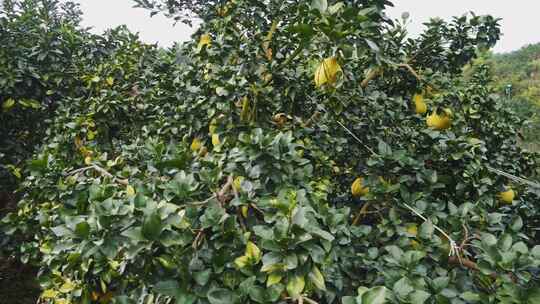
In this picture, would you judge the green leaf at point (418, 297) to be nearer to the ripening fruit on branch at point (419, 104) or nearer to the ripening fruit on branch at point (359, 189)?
the ripening fruit on branch at point (359, 189)

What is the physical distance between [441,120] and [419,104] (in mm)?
173

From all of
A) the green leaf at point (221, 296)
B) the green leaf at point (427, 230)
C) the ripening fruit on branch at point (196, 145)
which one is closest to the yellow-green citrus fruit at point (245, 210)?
the green leaf at point (221, 296)

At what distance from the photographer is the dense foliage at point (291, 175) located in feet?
3.19

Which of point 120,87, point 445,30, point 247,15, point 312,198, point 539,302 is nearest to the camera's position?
point 539,302

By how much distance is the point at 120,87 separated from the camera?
101 inches

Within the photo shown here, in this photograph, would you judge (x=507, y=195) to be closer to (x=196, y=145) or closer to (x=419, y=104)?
(x=419, y=104)

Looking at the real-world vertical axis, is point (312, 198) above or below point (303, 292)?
above

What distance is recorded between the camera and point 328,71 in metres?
1.36

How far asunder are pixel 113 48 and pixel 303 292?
9.42 ft

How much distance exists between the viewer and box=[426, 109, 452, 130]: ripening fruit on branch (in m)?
1.72

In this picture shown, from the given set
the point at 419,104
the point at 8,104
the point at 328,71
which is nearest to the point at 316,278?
the point at 328,71

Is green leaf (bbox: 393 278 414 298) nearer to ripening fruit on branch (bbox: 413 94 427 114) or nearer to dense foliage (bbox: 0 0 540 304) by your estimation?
dense foliage (bbox: 0 0 540 304)

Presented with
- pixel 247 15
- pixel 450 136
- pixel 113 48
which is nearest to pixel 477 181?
pixel 450 136

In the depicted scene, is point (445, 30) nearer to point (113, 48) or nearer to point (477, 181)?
point (477, 181)
